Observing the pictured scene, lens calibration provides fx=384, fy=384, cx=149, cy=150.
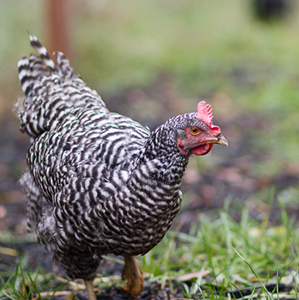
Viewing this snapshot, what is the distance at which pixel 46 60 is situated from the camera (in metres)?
3.30

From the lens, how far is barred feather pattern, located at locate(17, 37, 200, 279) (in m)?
2.13

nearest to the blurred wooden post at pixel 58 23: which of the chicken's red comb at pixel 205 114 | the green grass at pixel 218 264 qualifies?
the green grass at pixel 218 264

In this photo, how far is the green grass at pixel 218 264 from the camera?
277 centimetres

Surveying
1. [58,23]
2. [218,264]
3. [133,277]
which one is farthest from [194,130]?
[58,23]

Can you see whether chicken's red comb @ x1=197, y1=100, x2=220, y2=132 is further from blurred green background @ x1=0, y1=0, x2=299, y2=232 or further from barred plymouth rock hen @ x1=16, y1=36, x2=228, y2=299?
blurred green background @ x1=0, y1=0, x2=299, y2=232

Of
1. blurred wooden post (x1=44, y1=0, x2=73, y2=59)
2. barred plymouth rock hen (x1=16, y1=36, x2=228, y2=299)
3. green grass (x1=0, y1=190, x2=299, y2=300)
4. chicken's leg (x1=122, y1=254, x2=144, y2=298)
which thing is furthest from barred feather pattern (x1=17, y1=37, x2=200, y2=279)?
blurred wooden post (x1=44, y1=0, x2=73, y2=59)

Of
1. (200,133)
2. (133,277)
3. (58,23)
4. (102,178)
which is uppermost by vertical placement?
(58,23)

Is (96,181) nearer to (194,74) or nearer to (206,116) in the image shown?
(206,116)

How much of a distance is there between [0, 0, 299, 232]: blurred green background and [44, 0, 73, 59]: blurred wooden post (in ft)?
0.49

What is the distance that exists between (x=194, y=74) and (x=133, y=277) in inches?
236

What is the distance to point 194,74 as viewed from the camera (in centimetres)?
816

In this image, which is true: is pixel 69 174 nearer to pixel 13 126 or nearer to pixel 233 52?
pixel 13 126

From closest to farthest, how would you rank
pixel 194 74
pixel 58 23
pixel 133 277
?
pixel 133 277 < pixel 58 23 < pixel 194 74

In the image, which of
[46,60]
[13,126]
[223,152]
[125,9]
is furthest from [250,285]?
[125,9]
